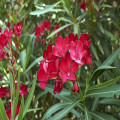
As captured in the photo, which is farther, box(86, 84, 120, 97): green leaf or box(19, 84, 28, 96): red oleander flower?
box(19, 84, 28, 96): red oleander flower

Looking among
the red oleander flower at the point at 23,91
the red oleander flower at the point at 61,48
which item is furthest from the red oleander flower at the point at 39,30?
the red oleander flower at the point at 61,48

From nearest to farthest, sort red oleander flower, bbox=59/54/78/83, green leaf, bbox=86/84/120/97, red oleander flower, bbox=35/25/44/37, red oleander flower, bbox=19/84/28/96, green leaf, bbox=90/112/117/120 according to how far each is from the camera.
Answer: red oleander flower, bbox=59/54/78/83
green leaf, bbox=86/84/120/97
green leaf, bbox=90/112/117/120
red oleander flower, bbox=19/84/28/96
red oleander flower, bbox=35/25/44/37

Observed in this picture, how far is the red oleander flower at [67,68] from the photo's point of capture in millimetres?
783

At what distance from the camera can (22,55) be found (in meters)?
1.27

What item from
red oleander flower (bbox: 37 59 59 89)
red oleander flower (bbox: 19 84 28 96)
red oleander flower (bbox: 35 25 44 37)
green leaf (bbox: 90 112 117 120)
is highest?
red oleander flower (bbox: 35 25 44 37)

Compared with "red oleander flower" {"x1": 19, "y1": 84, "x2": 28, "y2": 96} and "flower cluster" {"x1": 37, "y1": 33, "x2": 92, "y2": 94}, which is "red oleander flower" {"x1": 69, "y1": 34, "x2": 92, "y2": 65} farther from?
"red oleander flower" {"x1": 19, "y1": 84, "x2": 28, "y2": 96}

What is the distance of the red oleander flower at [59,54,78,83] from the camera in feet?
2.57

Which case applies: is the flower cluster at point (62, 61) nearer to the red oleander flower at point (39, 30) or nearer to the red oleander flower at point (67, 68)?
the red oleander flower at point (67, 68)

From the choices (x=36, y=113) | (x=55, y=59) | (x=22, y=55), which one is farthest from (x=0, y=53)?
(x=36, y=113)

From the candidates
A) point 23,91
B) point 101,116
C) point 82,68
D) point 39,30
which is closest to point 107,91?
point 101,116

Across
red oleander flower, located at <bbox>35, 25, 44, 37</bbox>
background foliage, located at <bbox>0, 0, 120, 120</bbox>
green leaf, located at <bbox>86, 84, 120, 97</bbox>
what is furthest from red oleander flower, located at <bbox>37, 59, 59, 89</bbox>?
red oleander flower, located at <bbox>35, 25, 44, 37</bbox>

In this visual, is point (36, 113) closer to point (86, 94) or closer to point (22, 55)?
point (22, 55)

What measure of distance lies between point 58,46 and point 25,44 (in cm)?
57

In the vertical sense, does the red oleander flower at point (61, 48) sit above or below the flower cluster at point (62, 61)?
above
